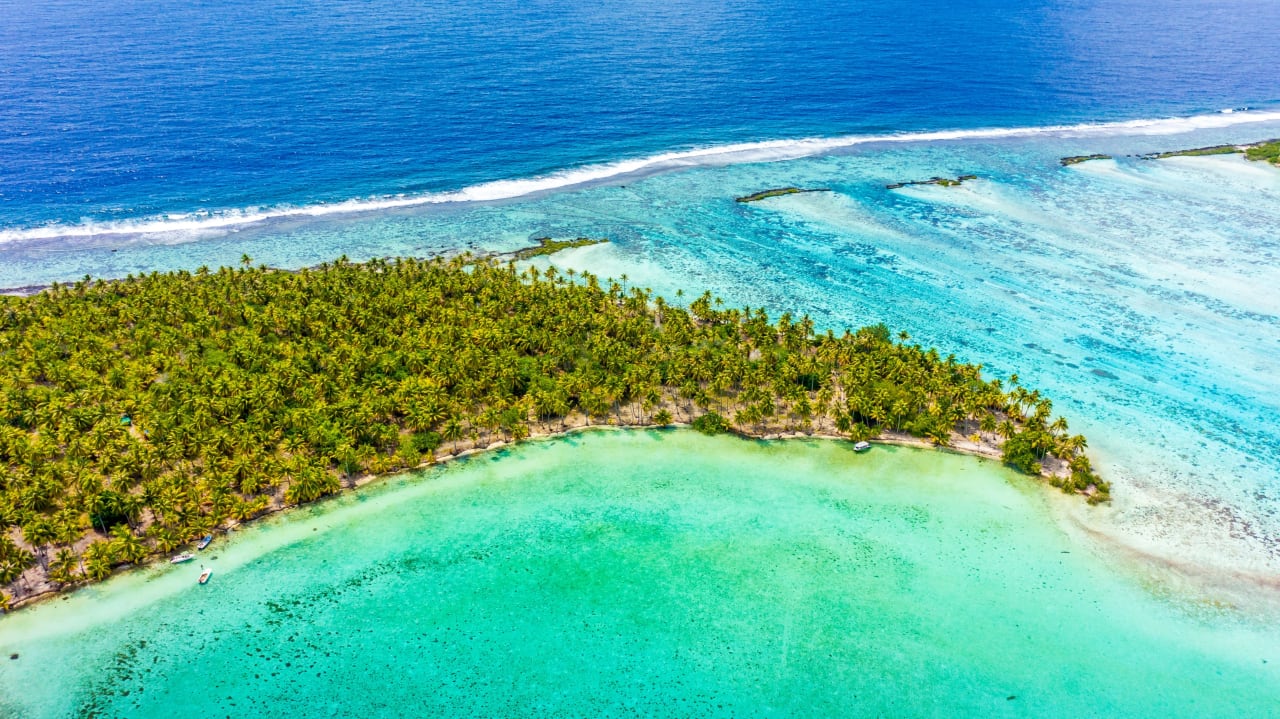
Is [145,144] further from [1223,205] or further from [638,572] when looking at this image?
[1223,205]

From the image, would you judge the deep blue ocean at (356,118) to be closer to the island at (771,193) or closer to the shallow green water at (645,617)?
the island at (771,193)

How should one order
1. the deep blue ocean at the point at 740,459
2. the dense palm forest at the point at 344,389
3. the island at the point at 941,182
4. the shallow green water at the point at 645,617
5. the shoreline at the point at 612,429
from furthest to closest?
the island at the point at 941,182, the shoreline at the point at 612,429, the dense palm forest at the point at 344,389, the deep blue ocean at the point at 740,459, the shallow green water at the point at 645,617

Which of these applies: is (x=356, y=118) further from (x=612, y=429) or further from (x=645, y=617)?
(x=645, y=617)

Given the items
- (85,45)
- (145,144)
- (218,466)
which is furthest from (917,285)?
(85,45)

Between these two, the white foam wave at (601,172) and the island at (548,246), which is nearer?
the island at (548,246)

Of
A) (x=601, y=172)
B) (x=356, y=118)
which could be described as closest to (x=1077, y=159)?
(x=601, y=172)

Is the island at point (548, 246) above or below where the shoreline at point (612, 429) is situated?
above

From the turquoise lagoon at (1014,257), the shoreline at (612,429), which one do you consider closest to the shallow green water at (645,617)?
the shoreline at (612,429)
